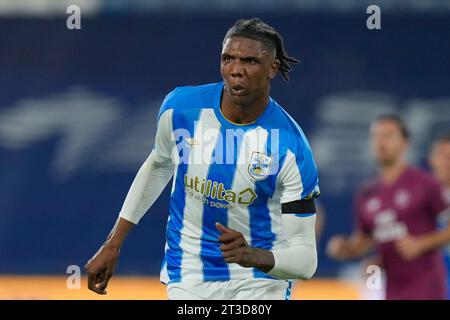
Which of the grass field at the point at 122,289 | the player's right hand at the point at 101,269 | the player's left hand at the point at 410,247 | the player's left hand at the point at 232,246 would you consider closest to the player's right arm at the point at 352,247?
the player's left hand at the point at 410,247

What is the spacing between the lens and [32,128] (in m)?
12.3

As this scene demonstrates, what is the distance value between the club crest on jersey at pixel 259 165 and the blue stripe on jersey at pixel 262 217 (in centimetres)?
3

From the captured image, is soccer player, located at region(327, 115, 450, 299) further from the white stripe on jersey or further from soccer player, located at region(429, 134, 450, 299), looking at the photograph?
the white stripe on jersey

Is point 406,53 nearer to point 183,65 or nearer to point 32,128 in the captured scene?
point 183,65

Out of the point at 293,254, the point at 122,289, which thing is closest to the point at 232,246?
the point at 293,254

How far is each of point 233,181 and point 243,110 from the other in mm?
386

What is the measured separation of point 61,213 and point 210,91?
659cm

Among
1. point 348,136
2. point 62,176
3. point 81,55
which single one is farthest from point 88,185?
point 348,136

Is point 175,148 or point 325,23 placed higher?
point 325,23

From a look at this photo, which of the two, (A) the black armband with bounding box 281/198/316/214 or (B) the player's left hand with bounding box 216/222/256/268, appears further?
(A) the black armband with bounding box 281/198/316/214

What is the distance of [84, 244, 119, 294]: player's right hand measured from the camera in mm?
5535

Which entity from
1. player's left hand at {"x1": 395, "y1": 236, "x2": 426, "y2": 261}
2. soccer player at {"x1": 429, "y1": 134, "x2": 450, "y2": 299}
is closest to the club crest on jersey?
player's left hand at {"x1": 395, "y1": 236, "x2": 426, "y2": 261}

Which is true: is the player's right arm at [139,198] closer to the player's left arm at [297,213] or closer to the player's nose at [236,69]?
the player's nose at [236,69]

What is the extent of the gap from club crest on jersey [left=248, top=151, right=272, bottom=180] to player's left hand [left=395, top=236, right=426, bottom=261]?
308cm
